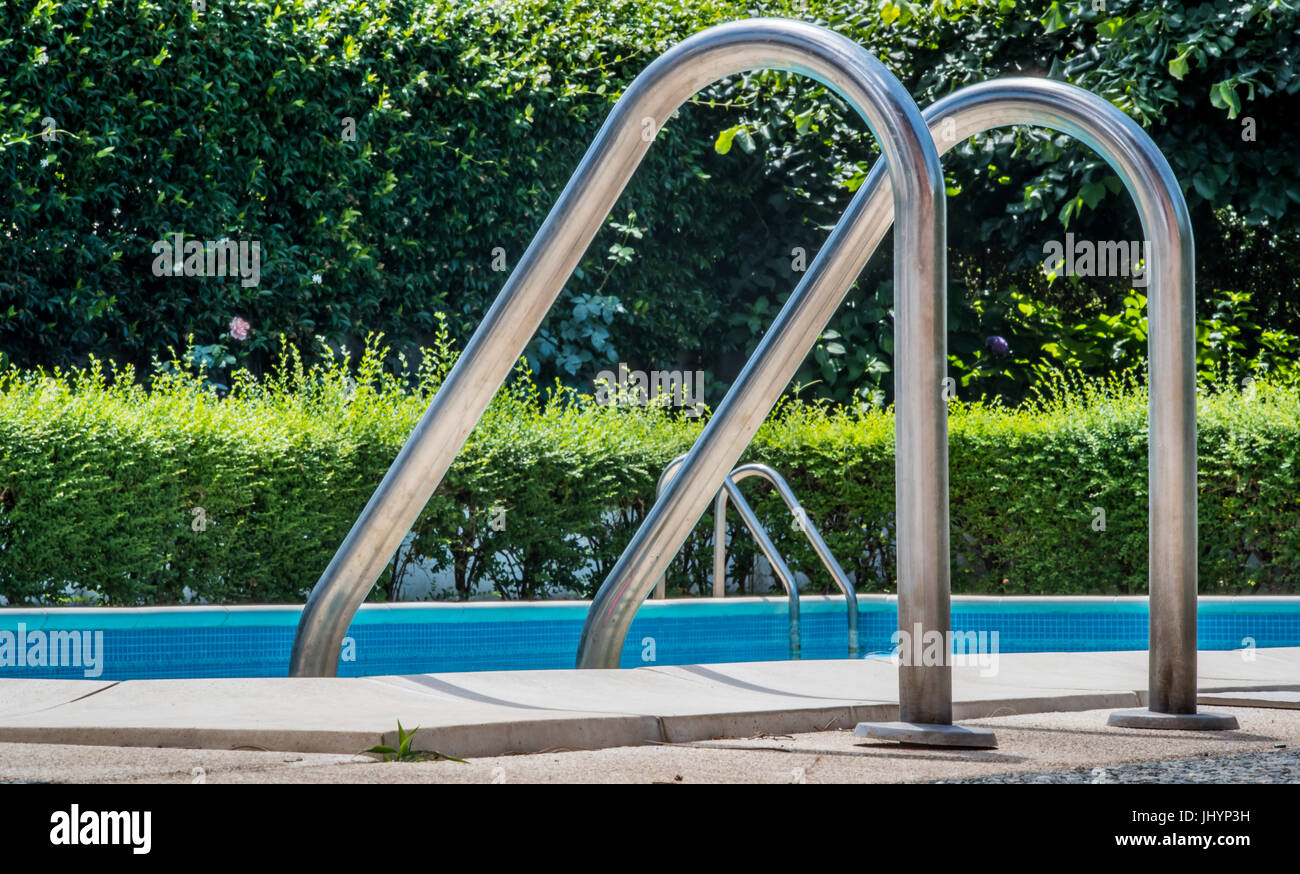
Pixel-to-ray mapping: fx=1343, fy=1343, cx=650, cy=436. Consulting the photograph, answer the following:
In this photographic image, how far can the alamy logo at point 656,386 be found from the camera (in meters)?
10.8

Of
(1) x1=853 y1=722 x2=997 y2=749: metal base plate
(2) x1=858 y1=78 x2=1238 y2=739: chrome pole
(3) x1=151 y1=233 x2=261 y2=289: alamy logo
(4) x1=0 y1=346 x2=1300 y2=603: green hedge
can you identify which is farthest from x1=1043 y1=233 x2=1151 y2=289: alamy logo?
(1) x1=853 y1=722 x2=997 y2=749: metal base plate

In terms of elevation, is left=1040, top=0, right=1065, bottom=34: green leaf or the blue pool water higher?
left=1040, top=0, right=1065, bottom=34: green leaf

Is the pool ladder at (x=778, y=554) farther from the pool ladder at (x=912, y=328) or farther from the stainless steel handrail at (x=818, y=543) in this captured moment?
the pool ladder at (x=912, y=328)

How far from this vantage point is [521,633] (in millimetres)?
6914

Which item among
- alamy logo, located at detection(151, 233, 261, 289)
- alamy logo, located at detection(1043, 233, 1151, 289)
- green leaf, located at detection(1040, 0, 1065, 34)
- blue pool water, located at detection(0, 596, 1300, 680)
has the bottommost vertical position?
blue pool water, located at detection(0, 596, 1300, 680)

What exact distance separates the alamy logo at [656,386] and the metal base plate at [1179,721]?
21.8 ft

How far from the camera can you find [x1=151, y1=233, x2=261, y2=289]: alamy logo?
31.8ft

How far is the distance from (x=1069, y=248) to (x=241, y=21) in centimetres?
674

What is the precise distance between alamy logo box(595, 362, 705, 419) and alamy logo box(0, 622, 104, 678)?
4.89 meters

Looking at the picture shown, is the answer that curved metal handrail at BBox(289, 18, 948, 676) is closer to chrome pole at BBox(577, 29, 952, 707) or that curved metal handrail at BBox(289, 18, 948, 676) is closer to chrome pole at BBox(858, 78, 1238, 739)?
chrome pole at BBox(577, 29, 952, 707)

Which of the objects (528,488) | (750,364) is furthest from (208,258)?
(750,364)
